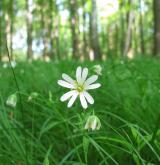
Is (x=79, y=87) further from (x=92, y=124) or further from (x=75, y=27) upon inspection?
(x=75, y=27)

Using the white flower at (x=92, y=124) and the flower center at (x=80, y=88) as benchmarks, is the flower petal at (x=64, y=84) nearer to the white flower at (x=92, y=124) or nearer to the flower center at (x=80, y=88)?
the flower center at (x=80, y=88)

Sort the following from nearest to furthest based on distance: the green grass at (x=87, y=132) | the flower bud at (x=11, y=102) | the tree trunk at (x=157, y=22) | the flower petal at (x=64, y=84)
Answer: the flower petal at (x=64, y=84) < the green grass at (x=87, y=132) < the flower bud at (x=11, y=102) < the tree trunk at (x=157, y=22)

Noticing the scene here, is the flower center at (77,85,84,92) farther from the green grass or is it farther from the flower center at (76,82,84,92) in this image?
the green grass

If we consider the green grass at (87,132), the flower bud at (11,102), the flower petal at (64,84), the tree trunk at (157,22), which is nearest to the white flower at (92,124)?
the green grass at (87,132)

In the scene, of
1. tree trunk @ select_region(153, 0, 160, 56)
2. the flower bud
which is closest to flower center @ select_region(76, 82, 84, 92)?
the flower bud

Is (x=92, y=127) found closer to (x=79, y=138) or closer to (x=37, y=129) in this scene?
(x=79, y=138)

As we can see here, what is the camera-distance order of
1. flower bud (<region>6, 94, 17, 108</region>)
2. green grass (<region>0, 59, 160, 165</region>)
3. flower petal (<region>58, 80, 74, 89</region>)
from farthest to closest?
flower bud (<region>6, 94, 17, 108</region>) → green grass (<region>0, 59, 160, 165</region>) → flower petal (<region>58, 80, 74, 89</region>)

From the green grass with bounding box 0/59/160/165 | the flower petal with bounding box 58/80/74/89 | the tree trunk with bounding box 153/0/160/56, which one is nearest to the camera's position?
the flower petal with bounding box 58/80/74/89

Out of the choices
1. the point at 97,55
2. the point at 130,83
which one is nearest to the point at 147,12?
the point at 97,55
